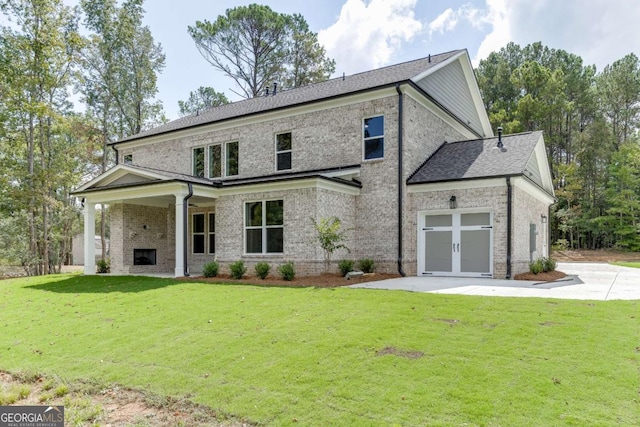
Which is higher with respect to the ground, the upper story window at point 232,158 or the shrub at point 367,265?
the upper story window at point 232,158

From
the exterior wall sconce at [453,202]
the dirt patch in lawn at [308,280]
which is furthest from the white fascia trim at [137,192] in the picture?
the exterior wall sconce at [453,202]

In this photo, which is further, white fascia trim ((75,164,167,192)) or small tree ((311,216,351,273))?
white fascia trim ((75,164,167,192))

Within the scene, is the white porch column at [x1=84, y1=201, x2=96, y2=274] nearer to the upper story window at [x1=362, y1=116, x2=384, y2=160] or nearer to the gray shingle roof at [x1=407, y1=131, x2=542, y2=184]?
the upper story window at [x1=362, y1=116, x2=384, y2=160]

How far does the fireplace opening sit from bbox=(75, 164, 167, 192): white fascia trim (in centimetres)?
324

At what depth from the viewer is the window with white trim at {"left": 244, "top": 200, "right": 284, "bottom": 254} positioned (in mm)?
14773

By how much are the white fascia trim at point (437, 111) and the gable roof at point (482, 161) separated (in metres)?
1.34

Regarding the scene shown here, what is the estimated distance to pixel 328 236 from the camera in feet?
42.8

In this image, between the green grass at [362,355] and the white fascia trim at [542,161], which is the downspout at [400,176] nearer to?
the green grass at [362,355]

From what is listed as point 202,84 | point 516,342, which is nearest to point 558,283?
point 516,342

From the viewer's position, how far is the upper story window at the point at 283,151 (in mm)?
17312

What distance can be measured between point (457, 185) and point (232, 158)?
32.3ft

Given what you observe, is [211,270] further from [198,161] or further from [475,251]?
[475,251]

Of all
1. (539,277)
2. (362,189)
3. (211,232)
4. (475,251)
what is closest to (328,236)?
(362,189)

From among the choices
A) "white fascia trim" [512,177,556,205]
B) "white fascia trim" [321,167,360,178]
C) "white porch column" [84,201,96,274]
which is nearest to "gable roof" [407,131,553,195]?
"white fascia trim" [512,177,556,205]
